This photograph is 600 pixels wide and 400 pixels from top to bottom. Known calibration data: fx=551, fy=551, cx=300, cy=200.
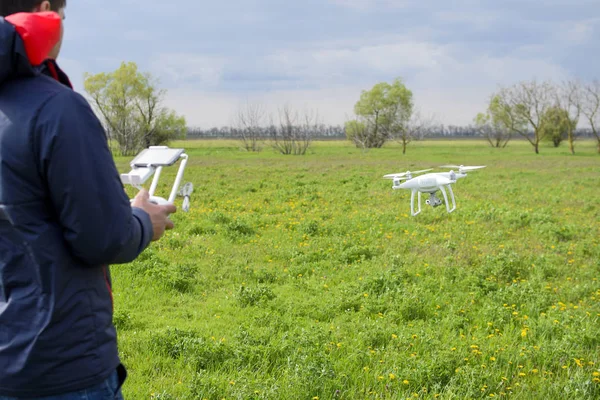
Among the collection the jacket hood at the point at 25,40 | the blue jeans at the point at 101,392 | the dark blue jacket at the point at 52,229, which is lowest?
the blue jeans at the point at 101,392

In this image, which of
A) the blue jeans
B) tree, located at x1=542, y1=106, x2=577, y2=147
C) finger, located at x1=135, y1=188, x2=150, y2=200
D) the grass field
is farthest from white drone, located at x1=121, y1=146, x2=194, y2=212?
tree, located at x1=542, y1=106, x2=577, y2=147

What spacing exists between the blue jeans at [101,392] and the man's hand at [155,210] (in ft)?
1.97

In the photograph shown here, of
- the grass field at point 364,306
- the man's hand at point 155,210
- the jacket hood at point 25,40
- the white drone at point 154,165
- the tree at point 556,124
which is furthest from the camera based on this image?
the tree at point 556,124

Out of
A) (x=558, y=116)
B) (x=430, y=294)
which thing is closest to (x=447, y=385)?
(x=430, y=294)

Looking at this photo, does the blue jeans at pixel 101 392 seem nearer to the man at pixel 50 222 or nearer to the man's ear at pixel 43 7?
the man at pixel 50 222

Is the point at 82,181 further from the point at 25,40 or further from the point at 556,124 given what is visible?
the point at 556,124

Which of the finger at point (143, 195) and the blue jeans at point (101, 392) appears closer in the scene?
the blue jeans at point (101, 392)

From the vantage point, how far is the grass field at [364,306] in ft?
18.4

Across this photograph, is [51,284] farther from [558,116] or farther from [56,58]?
[558,116]

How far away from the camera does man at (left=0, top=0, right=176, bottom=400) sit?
75.2 inches

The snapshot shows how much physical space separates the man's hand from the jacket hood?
63 centimetres

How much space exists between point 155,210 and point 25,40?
800mm

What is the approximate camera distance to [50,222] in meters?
2.04

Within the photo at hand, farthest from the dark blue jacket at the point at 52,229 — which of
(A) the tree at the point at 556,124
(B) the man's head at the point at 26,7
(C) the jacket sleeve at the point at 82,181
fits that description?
(A) the tree at the point at 556,124
